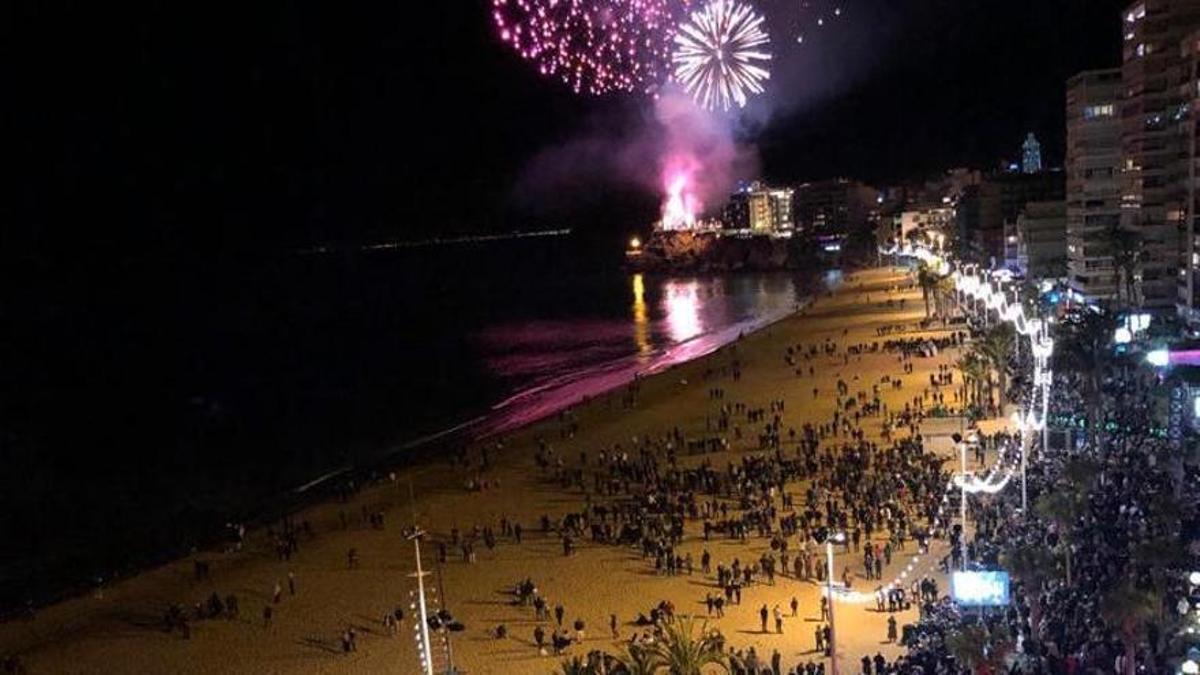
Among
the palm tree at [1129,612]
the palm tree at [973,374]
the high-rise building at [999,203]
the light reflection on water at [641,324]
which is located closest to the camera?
the palm tree at [1129,612]

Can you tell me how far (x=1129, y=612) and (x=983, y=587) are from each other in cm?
420

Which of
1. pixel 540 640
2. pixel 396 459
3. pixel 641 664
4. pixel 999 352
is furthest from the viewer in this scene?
pixel 396 459

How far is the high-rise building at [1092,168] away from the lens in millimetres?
74938

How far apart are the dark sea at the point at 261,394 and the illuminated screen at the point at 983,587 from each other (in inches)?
1106

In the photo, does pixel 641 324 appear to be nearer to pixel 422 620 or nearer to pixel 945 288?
pixel 945 288

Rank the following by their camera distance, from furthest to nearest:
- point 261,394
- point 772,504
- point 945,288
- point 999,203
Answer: point 999,203, point 261,394, point 945,288, point 772,504

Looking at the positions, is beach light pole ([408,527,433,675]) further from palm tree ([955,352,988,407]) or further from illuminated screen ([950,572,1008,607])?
palm tree ([955,352,988,407])

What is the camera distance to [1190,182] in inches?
2131

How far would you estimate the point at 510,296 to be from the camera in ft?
570

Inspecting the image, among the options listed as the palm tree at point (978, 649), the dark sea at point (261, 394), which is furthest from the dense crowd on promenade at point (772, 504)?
the dark sea at point (261, 394)

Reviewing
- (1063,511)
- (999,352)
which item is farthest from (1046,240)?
(1063,511)

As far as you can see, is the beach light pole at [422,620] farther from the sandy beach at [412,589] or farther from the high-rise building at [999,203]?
the high-rise building at [999,203]

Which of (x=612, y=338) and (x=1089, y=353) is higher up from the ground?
(x=1089, y=353)

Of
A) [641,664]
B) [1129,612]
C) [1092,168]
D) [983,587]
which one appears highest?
[1092,168]
